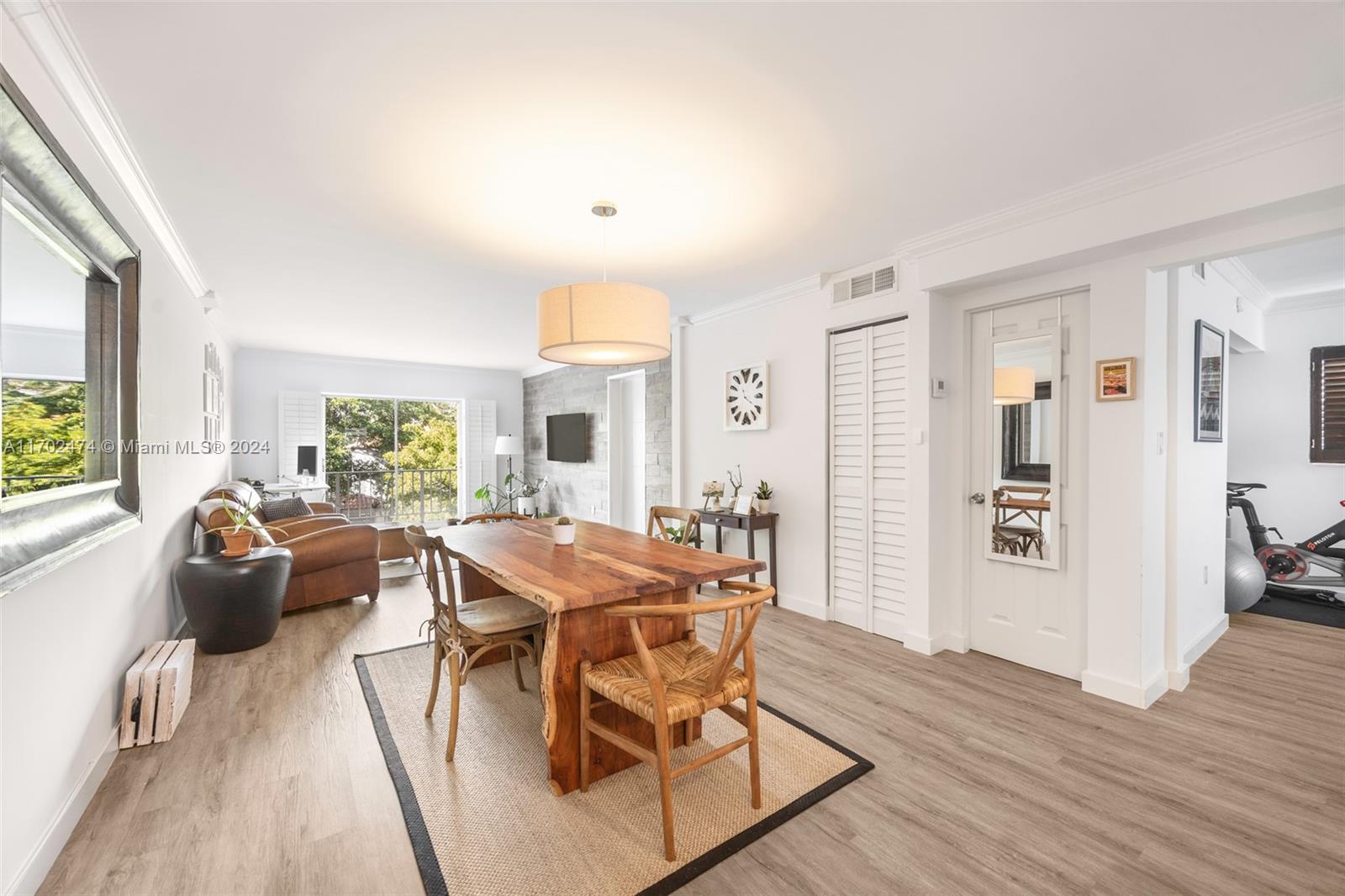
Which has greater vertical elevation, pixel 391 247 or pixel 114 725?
pixel 391 247

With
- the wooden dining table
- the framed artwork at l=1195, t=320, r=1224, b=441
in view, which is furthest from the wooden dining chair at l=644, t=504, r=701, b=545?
the framed artwork at l=1195, t=320, r=1224, b=441

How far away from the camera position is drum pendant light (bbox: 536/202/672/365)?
2393mm

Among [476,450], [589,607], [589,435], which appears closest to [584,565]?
[589,607]

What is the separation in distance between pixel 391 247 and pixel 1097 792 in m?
4.26

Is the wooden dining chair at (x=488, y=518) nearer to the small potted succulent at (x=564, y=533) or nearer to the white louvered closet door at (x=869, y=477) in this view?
the small potted succulent at (x=564, y=533)

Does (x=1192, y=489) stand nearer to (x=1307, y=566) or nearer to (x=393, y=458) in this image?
(x=1307, y=566)

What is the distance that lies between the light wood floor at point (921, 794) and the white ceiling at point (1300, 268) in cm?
252

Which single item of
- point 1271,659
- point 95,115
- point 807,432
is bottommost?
point 1271,659

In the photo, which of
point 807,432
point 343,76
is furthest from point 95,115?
point 807,432

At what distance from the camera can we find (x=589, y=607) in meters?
2.03

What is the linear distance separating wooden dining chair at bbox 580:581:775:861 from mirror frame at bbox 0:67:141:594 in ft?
5.00

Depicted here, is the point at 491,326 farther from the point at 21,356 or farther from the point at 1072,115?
the point at 1072,115

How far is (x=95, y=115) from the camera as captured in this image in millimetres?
1969

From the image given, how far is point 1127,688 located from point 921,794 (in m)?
1.46
